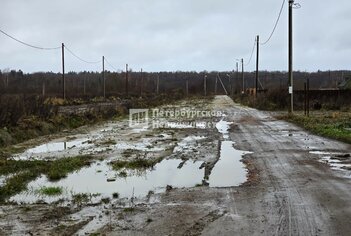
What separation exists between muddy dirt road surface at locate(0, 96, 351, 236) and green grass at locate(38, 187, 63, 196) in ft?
0.95

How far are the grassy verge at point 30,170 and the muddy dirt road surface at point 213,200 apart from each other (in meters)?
0.39

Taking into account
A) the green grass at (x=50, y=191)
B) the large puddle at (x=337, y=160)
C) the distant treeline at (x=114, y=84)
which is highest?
the distant treeline at (x=114, y=84)

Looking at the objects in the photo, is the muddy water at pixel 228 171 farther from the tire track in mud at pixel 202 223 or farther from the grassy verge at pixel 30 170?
the grassy verge at pixel 30 170

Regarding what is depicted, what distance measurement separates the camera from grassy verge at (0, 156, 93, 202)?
8213 mm

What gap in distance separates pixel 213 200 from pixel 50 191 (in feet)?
9.39

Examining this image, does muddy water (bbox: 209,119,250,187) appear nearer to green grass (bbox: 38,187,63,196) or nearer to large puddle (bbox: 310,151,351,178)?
large puddle (bbox: 310,151,351,178)

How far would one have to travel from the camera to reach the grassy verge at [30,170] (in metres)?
8.21

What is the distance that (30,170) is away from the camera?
981 centimetres

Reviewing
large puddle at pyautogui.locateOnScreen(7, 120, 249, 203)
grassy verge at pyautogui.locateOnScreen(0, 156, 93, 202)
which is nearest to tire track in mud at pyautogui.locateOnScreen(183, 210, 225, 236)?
large puddle at pyautogui.locateOnScreen(7, 120, 249, 203)

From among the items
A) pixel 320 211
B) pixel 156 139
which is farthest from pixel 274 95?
pixel 320 211

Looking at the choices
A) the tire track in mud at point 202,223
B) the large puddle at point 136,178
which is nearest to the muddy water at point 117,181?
the large puddle at point 136,178

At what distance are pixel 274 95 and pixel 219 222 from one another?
33541 millimetres

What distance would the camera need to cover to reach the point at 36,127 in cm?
1795

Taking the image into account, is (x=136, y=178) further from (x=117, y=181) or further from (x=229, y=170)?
(x=229, y=170)
